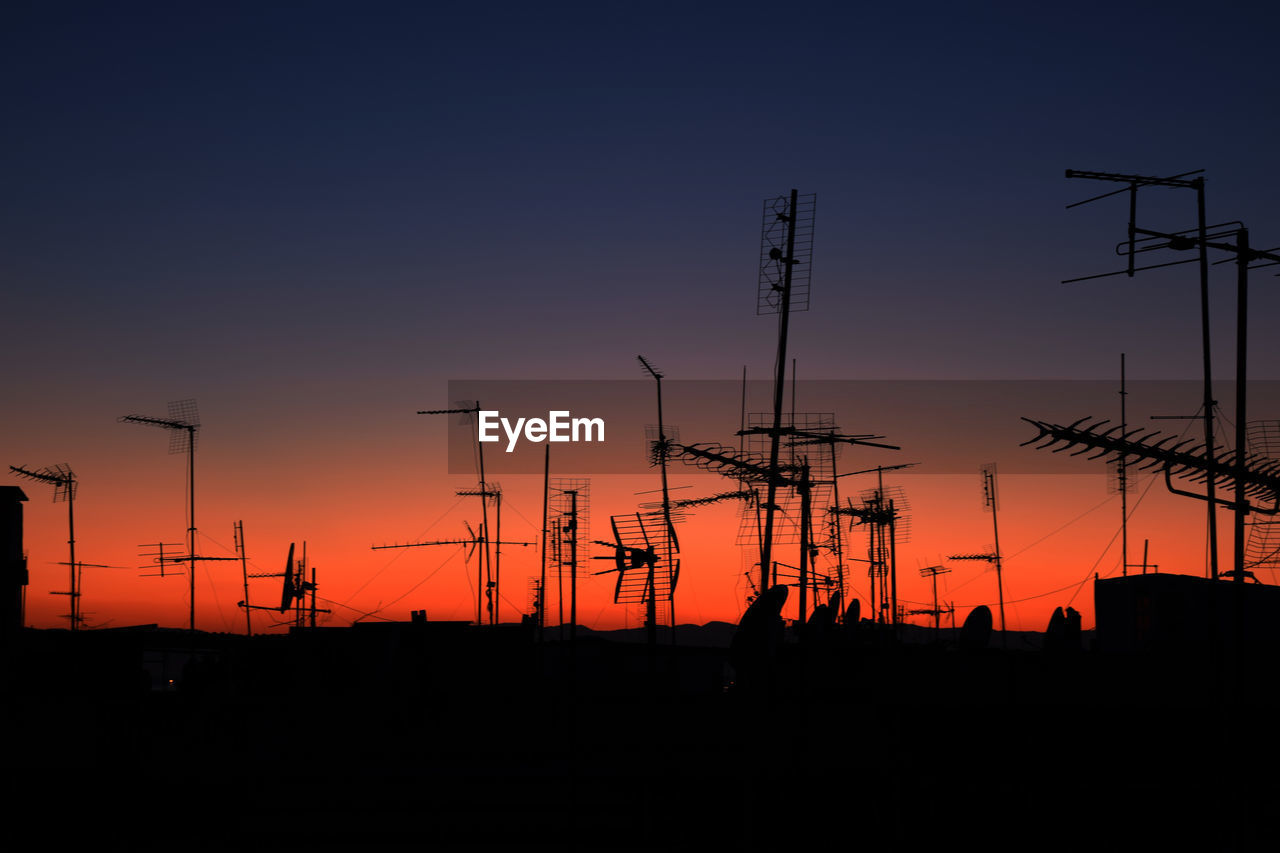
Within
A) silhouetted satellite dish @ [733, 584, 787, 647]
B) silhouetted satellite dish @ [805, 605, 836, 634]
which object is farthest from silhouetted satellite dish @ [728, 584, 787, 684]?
silhouetted satellite dish @ [805, 605, 836, 634]

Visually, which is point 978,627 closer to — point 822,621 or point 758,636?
point 822,621

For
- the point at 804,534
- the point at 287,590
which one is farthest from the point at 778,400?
the point at 287,590

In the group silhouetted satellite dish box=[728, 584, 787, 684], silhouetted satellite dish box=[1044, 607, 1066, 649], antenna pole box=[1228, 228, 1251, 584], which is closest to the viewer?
antenna pole box=[1228, 228, 1251, 584]

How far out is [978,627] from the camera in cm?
3083

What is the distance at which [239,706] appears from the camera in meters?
34.1

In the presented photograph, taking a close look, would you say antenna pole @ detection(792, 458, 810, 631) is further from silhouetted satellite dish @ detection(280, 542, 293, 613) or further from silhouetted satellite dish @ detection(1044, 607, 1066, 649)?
silhouetted satellite dish @ detection(280, 542, 293, 613)

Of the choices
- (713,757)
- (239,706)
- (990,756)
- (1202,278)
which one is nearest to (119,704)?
(239,706)

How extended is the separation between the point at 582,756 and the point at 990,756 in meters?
10.0

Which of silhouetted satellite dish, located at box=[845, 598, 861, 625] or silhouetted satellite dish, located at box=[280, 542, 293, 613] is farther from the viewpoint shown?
silhouetted satellite dish, located at box=[280, 542, 293, 613]

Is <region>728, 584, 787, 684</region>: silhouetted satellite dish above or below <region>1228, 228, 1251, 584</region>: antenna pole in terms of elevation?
below

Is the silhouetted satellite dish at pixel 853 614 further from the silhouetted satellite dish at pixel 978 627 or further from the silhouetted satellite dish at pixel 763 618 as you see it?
the silhouetted satellite dish at pixel 763 618

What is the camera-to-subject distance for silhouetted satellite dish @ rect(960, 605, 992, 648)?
30.5 meters

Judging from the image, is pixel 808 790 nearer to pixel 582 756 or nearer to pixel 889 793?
pixel 889 793

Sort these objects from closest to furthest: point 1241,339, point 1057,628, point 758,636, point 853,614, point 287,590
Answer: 1. point 1241,339
2. point 758,636
3. point 1057,628
4. point 853,614
5. point 287,590
